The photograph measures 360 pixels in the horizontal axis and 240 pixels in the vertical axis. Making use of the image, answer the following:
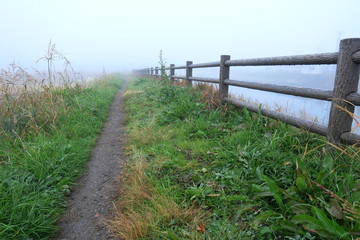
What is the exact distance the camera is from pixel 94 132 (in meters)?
4.53

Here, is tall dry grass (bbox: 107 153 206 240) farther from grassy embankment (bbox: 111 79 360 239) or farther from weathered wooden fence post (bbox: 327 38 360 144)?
weathered wooden fence post (bbox: 327 38 360 144)

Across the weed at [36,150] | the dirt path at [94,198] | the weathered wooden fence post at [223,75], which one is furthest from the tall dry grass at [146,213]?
the weathered wooden fence post at [223,75]

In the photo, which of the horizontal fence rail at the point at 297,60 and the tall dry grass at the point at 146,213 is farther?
the horizontal fence rail at the point at 297,60

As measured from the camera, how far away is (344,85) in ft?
7.80

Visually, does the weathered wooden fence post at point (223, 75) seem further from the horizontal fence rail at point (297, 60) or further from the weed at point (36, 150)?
the weed at point (36, 150)

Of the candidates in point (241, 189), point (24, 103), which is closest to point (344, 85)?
point (241, 189)

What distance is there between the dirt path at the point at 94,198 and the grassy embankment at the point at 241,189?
6.4 inches

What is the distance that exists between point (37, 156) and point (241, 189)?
2354mm

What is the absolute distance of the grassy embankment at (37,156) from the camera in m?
1.92

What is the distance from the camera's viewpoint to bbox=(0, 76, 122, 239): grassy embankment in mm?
1921

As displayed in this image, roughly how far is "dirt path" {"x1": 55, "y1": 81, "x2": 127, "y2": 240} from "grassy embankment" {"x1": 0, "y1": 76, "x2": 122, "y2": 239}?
0.10 m

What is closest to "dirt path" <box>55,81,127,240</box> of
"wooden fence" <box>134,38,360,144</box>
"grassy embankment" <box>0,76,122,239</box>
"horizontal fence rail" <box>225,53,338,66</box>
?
"grassy embankment" <box>0,76,122,239</box>

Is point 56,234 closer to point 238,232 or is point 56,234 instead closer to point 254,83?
point 238,232

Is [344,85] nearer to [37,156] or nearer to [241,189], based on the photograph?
[241,189]
